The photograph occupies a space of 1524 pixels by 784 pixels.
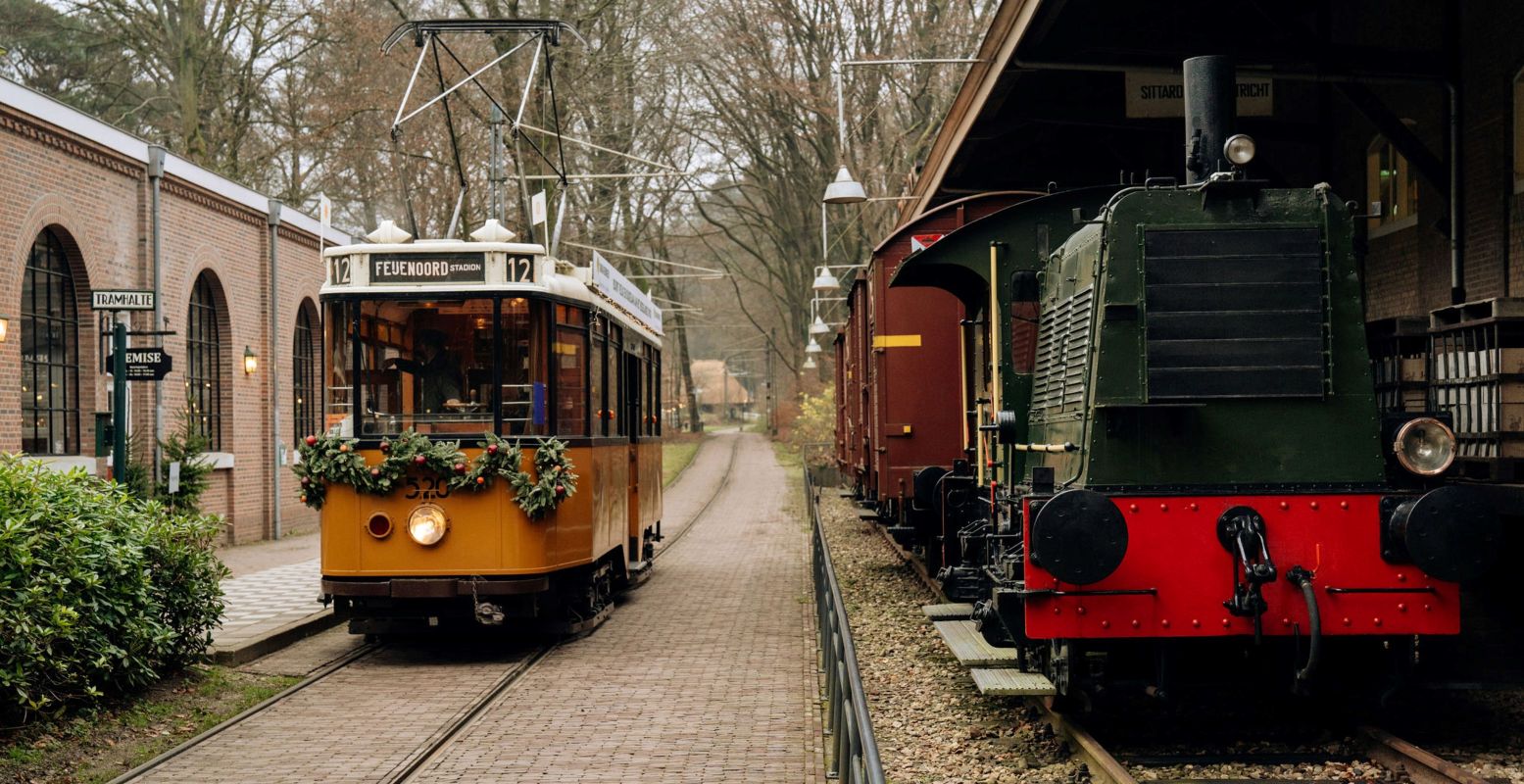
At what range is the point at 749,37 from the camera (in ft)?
111

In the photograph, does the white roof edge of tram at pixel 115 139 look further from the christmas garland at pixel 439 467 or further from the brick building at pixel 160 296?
the christmas garland at pixel 439 467

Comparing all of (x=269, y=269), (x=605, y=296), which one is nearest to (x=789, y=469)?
(x=269, y=269)

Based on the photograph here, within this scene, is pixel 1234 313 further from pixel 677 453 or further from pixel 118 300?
pixel 677 453

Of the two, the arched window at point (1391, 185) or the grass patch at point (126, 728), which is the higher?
the arched window at point (1391, 185)

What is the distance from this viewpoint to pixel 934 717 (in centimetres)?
870

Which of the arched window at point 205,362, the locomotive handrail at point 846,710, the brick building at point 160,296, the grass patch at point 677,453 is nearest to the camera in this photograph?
the locomotive handrail at point 846,710

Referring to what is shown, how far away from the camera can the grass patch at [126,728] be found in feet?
24.8

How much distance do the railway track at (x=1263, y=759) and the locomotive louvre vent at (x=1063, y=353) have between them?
1.73 m

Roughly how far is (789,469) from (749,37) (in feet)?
53.7

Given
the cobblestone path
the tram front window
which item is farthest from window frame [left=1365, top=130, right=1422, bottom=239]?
the tram front window

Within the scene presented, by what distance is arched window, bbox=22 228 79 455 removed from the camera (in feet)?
56.2

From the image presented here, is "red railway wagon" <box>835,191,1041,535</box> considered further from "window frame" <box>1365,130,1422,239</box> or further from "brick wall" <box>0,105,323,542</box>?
"brick wall" <box>0,105,323,542</box>

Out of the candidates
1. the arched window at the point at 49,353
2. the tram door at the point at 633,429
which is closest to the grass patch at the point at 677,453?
the arched window at the point at 49,353

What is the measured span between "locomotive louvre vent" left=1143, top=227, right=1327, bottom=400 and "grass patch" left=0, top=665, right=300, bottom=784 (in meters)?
5.82
